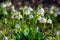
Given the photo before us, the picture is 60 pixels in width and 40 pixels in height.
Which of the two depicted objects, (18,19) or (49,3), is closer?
(18,19)

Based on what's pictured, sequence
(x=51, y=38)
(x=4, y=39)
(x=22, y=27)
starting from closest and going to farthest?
(x=4, y=39) → (x=51, y=38) → (x=22, y=27)

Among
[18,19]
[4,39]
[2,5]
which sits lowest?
[4,39]

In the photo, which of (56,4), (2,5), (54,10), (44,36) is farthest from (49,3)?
(44,36)

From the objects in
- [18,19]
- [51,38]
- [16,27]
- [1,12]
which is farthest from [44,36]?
[1,12]

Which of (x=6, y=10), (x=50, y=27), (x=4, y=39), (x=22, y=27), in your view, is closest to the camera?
(x=4, y=39)

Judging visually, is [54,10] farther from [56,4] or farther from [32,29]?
[32,29]

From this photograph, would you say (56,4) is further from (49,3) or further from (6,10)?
(6,10)

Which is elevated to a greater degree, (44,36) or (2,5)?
(2,5)
